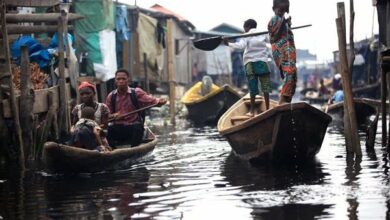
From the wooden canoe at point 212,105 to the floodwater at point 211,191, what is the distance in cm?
952

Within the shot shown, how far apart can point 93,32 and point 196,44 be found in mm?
7049

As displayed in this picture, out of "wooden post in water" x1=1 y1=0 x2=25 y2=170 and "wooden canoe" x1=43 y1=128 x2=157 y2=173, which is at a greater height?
"wooden post in water" x1=1 y1=0 x2=25 y2=170

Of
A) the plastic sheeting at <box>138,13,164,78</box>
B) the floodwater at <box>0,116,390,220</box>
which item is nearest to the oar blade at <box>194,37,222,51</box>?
the floodwater at <box>0,116,390,220</box>

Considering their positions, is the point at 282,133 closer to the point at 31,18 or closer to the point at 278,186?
the point at 278,186

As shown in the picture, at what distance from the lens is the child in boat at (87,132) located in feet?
31.0

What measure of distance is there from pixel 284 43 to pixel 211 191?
293cm

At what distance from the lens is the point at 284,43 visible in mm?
10133

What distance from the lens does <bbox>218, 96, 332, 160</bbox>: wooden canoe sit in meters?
9.70

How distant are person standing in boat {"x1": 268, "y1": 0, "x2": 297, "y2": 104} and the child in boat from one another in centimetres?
259

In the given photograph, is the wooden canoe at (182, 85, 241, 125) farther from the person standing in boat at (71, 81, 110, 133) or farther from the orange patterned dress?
the person standing in boat at (71, 81, 110, 133)

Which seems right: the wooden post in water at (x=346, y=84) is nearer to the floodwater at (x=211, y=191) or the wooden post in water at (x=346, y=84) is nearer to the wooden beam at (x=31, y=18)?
the floodwater at (x=211, y=191)

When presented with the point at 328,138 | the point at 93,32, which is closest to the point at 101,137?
the point at 328,138

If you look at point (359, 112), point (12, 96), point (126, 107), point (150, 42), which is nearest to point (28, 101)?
point (12, 96)

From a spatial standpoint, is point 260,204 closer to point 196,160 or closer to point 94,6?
point 196,160
